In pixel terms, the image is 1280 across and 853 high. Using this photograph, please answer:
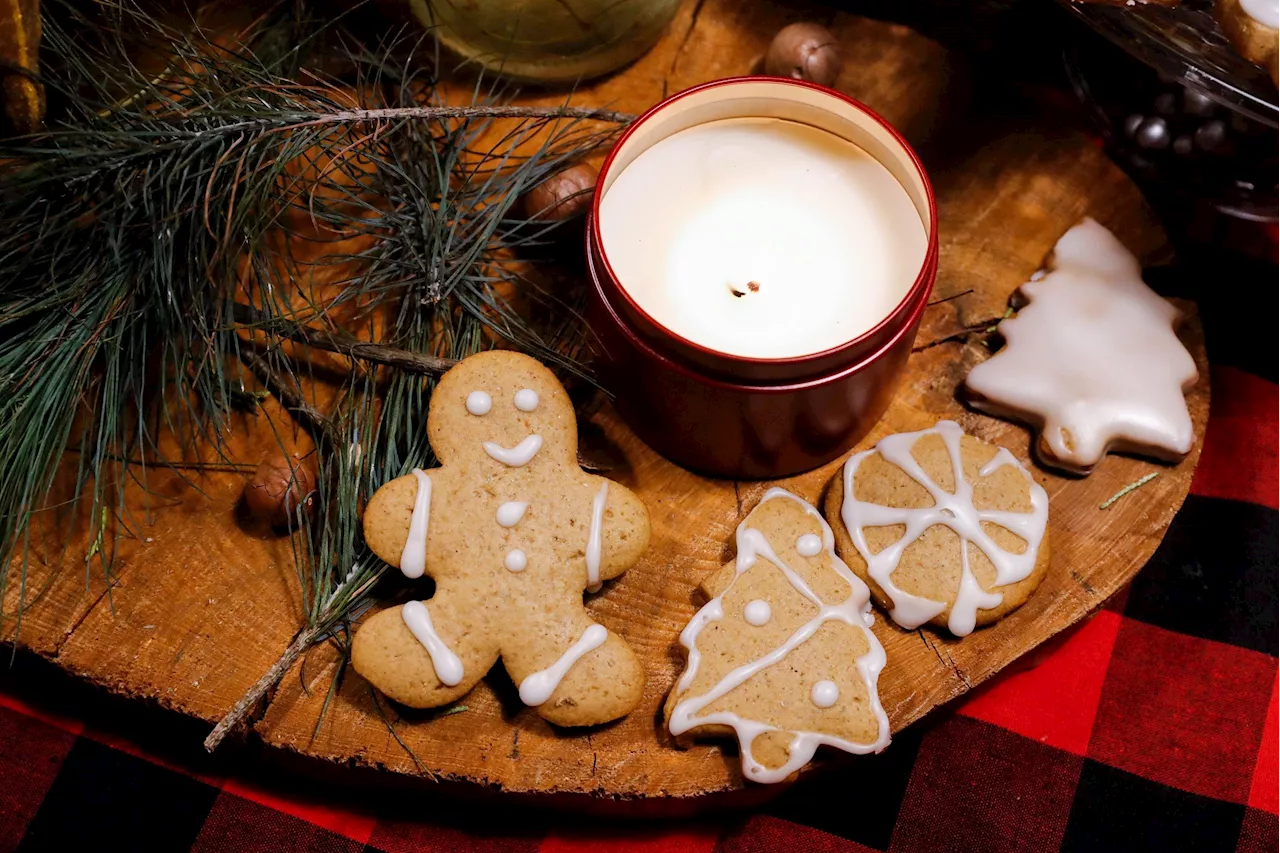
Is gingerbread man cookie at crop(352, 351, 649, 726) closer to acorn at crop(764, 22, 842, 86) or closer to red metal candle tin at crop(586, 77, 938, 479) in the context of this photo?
red metal candle tin at crop(586, 77, 938, 479)

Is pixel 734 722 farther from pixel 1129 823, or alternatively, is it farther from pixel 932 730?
pixel 1129 823

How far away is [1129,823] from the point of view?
952 millimetres

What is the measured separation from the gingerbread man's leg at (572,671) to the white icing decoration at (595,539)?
3cm

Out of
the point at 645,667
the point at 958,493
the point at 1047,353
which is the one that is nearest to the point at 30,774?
the point at 645,667

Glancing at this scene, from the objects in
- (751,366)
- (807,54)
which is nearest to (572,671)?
(751,366)

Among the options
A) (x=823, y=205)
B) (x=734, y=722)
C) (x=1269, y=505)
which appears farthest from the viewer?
(x=1269, y=505)

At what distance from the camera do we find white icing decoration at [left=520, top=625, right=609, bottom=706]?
2.67ft

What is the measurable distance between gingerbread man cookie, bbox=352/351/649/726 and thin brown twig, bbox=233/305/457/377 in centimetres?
3

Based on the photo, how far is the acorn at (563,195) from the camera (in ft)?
3.19

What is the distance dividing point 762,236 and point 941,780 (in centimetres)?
45

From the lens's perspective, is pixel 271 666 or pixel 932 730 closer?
pixel 271 666

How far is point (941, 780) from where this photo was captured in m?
0.96

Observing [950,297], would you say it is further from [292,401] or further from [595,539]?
[292,401]

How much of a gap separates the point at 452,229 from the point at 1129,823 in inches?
27.7
